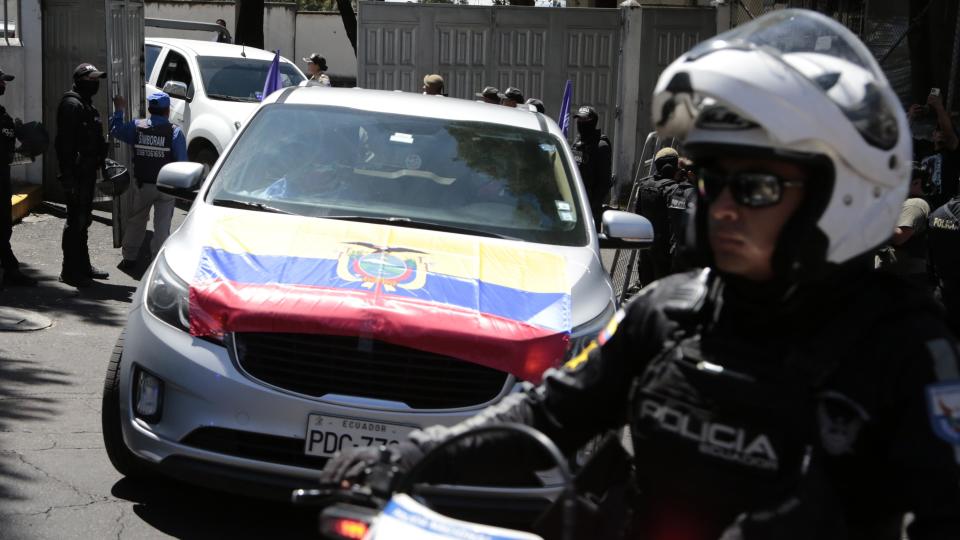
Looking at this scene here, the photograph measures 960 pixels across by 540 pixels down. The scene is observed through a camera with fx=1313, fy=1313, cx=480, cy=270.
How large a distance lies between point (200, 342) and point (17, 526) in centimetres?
101

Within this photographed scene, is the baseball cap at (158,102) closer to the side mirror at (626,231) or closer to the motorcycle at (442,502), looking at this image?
the side mirror at (626,231)

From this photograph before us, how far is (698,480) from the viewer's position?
224 cm

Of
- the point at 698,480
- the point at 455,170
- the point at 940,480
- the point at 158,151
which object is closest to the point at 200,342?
the point at 455,170

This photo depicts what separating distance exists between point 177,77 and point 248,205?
424 inches

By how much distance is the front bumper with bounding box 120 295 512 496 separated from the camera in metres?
4.83

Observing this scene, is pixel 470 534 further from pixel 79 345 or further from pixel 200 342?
pixel 79 345

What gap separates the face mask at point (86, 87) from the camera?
35.7 feet

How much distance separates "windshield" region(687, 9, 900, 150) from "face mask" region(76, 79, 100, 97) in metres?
9.23

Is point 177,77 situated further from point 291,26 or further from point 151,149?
point 291,26

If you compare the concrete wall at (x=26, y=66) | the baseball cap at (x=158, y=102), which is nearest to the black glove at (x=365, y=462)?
the baseball cap at (x=158, y=102)

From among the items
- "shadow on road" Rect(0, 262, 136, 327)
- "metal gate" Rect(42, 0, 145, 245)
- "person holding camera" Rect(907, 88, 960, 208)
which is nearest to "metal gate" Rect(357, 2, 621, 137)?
"metal gate" Rect(42, 0, 145, 245)

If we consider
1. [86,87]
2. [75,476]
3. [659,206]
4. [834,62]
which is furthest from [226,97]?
[834,62]

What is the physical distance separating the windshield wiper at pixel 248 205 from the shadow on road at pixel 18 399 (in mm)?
1462

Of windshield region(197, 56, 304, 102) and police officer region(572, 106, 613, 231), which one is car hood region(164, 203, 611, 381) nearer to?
police officer region(572, 106, 613, 231)
